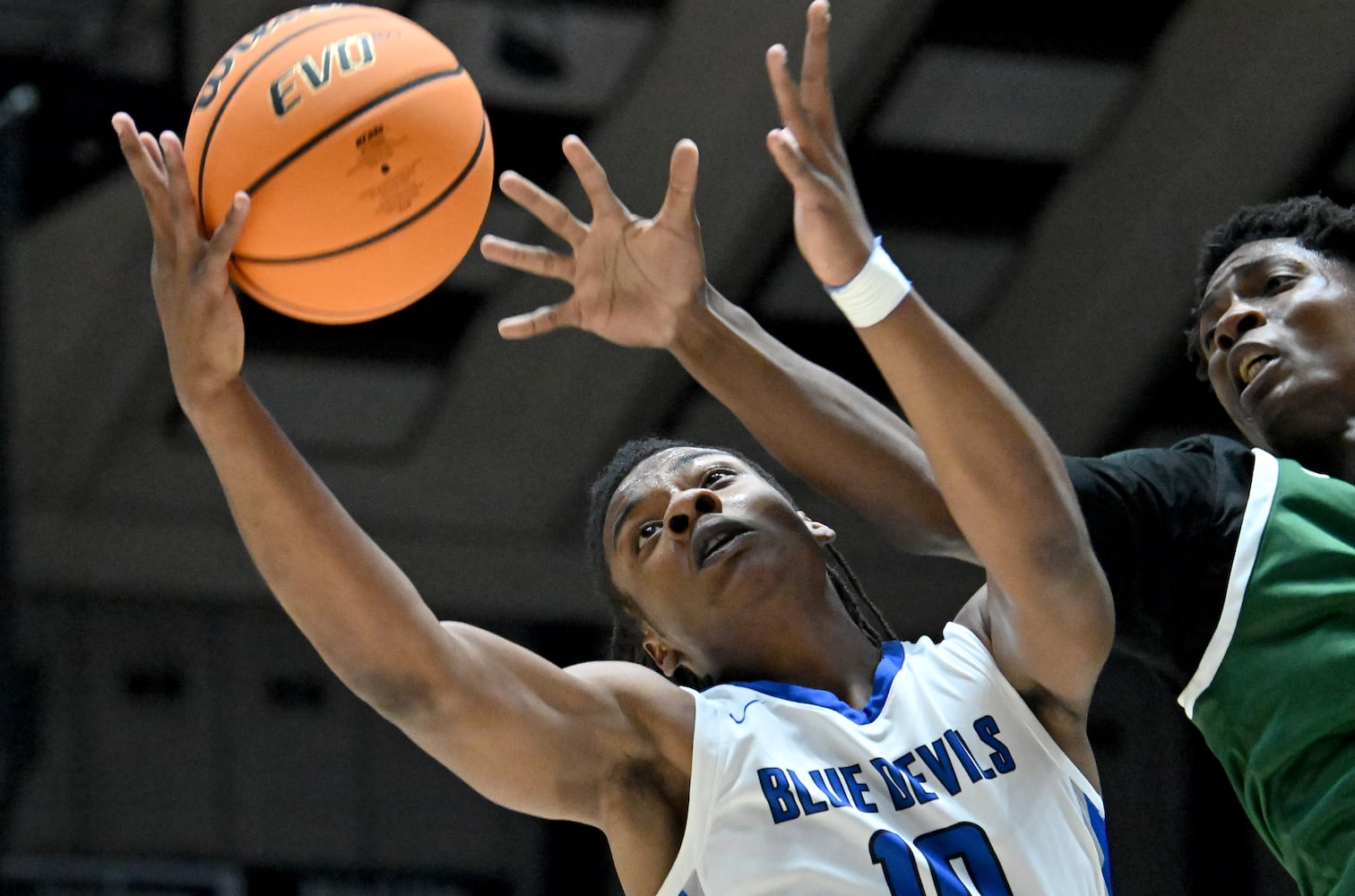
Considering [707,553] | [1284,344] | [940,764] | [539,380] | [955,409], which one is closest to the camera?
[955,409]

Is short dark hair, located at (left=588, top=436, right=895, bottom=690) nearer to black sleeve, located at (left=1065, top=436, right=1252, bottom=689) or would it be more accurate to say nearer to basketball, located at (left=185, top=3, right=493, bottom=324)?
black sleeve, located at (left=1065, top=436, right=1252, bottom=689)

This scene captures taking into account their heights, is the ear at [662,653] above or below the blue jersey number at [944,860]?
below

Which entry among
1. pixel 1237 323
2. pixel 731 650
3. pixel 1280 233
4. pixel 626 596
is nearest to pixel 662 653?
pixel 626 596

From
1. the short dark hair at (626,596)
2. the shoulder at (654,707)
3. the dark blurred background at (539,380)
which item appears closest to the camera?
the shoulder at (654,707)

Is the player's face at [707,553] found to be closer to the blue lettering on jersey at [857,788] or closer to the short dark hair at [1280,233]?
the blue lettering on jersey at [857,788]

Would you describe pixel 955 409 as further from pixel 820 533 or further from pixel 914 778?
pixel 820 533

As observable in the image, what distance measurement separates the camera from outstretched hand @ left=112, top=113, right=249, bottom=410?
243cm

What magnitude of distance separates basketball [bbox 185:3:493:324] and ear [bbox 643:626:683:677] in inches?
34.0

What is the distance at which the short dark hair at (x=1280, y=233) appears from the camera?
10.9 ft

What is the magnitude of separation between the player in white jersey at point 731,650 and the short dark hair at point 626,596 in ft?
0.25

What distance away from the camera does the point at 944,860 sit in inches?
104

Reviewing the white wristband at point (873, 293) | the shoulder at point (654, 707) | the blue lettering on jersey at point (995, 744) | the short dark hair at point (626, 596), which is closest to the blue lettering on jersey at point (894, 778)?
the blue lettering on jersey at point (995, 744)

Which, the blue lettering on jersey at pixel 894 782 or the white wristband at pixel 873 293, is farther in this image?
the blue lettering on jersey at pixel 894 782

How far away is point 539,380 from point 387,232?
6.23 m
